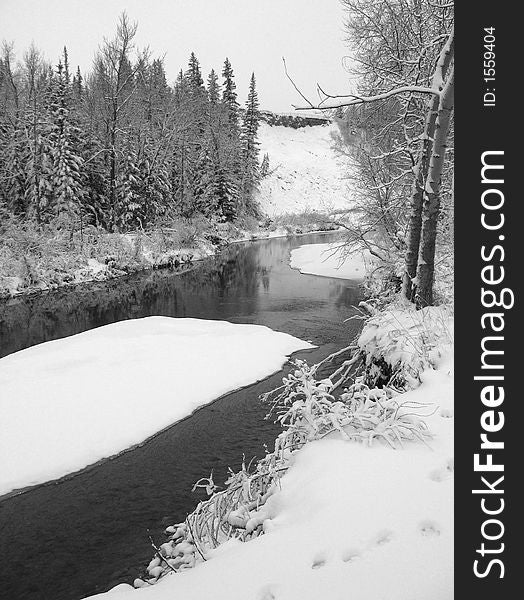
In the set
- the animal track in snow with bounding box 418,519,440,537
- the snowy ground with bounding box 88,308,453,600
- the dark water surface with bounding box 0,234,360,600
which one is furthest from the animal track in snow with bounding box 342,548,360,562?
the dark water surface with bounding box 0,234,360,600

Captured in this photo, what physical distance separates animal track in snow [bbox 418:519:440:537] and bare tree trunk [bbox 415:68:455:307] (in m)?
4.63

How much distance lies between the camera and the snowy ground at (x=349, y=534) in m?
2.33

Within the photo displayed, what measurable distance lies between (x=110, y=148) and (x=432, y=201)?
26310 mm

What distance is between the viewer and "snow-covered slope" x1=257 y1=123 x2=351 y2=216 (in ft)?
177

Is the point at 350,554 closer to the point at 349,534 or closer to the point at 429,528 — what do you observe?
the point at 349,534

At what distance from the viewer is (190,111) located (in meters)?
36.7

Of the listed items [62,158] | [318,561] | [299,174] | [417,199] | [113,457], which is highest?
[299,174]

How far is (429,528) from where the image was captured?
8.55 feet

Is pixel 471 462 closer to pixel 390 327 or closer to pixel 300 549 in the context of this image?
pixel 300 549

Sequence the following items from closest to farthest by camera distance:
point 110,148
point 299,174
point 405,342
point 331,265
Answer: point 405,342 → point 331,265 → point 110,148 → point 299,174

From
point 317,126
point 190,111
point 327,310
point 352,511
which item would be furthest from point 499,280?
point 317,126

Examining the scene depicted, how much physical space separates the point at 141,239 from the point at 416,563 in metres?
25.3

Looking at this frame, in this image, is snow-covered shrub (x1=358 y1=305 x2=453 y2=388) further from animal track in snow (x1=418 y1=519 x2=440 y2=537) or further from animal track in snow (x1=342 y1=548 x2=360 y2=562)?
animal track in snow (x1=342 y1=548 x2=360 y2=562)

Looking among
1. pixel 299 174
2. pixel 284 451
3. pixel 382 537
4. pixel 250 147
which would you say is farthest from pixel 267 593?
pixel 299 174
